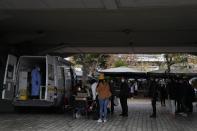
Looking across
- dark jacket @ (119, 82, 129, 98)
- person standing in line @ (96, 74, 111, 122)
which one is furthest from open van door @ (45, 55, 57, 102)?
dark jacket @ (119, 82, 129, 98)

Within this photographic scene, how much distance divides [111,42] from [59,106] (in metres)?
9.60

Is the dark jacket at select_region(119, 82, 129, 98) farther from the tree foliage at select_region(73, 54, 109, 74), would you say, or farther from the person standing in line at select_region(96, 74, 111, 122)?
the tree foliage at select_region(73, 54, 109, 74)

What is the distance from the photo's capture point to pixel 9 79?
19.0 meters

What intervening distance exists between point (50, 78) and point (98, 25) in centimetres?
424

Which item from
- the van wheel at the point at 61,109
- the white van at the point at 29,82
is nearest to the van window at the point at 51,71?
the white van at the point at 29,82

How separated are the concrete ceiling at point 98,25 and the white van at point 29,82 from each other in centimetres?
201

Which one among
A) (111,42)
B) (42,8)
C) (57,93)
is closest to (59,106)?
(57,93)

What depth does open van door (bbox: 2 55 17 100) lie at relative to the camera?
60.6 ft

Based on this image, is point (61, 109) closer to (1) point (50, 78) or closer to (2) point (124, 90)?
(1) point (50, 78)

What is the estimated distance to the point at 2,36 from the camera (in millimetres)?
26125

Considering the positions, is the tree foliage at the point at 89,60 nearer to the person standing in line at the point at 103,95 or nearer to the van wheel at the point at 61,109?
the van wheel at the point at 61,109

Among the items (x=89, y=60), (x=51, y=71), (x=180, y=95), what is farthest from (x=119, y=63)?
(x=51, y=71)

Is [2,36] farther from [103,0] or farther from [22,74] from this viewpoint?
[103,0]

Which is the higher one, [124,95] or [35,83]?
[35,83]
